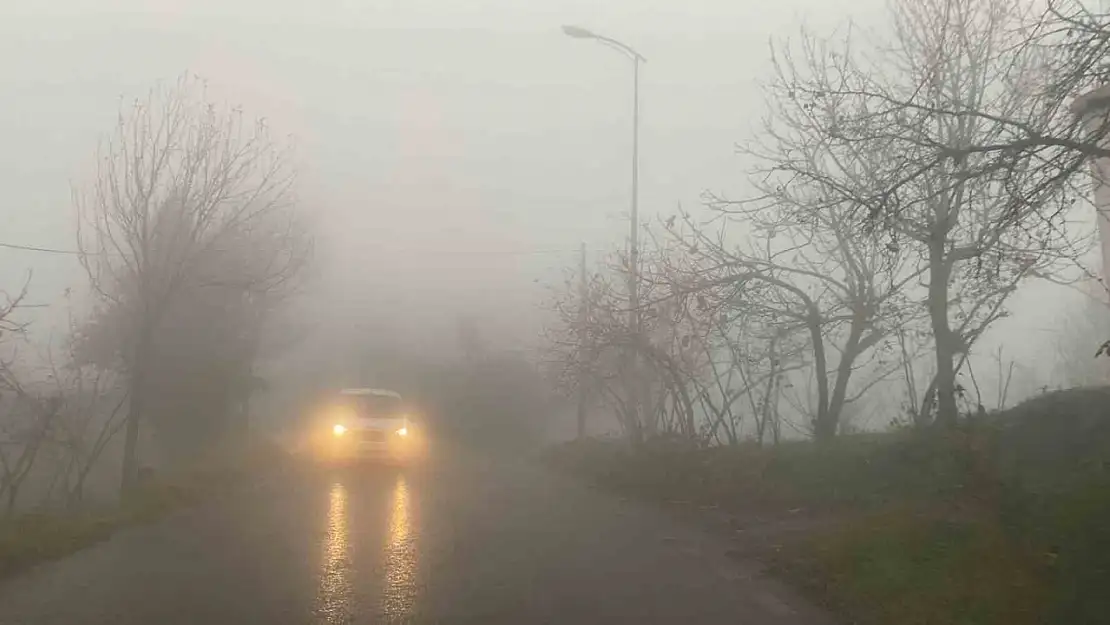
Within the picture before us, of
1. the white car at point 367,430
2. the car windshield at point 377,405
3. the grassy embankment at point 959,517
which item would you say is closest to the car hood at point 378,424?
the white car at point 367,430

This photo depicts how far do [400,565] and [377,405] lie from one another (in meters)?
13.3

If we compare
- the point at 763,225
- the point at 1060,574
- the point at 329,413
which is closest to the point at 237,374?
the point at 329,413

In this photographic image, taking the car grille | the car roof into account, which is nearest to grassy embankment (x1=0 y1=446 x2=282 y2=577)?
the car grille

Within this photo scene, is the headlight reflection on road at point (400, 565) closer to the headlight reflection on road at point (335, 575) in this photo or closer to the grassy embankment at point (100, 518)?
the headlight reflection on road at point (335, 575)

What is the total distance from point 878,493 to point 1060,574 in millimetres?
5519

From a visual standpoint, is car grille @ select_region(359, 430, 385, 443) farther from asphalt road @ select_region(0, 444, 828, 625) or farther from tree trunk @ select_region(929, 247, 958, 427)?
tree trunk @ select_region(929, 247, 958, 427)

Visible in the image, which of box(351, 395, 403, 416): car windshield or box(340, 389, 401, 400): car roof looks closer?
box(351, 395, 403, 416): car windshield

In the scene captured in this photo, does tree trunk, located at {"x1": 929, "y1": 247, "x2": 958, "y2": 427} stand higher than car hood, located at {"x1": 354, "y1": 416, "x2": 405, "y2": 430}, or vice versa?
tree trunk, located at {"x1": 929, "y1": 247, "x2": 958, "y2": 427}

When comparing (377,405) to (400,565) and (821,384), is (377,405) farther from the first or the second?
(400,565)

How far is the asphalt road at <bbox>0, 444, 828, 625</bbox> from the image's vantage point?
7156mm

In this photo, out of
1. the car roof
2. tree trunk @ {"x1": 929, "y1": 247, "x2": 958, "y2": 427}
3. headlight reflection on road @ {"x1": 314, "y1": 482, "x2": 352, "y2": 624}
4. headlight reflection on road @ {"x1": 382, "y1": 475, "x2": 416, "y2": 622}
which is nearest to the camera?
headlight reflection on road @ {"x1": 314, "y1": 482, "x2": 352, "y2": 624}

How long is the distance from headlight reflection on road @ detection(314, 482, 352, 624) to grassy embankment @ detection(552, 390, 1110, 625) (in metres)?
3.68

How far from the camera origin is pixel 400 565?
354 inches

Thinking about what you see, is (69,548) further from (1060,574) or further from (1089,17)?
(1089,17)
